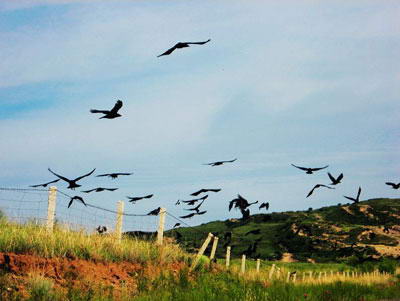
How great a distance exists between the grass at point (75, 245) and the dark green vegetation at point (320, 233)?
92.8 feet

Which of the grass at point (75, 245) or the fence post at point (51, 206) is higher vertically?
the fence post at point (51, 206)

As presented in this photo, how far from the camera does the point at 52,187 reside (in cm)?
1450

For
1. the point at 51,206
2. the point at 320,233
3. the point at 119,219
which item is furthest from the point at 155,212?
the point at 320,233

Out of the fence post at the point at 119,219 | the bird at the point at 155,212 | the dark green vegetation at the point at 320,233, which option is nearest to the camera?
the fence post at the point at 119,219

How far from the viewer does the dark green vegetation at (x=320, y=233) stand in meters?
51.5

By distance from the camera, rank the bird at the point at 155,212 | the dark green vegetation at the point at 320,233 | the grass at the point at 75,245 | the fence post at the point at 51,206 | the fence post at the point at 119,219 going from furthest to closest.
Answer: the dark green vegetation at the point at 320,233 < the bird at the point at 155,212 < the fence post at the point at 119,219 < the fence post at the point at 51,206 < the grass at the point at 75,245

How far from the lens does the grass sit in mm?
12242

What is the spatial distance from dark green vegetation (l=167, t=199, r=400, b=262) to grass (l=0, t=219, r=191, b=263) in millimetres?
28287

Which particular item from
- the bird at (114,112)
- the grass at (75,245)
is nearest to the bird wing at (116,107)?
the bird at (114,112)

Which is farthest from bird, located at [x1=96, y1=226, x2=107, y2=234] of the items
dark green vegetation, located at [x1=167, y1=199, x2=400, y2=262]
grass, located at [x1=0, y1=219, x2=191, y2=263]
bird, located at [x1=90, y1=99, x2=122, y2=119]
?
dark green vegetation, located at [x1=167, y1=199, x2=400, y2=262]

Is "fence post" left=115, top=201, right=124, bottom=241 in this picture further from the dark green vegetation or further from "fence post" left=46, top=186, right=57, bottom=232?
the dark green vegetation

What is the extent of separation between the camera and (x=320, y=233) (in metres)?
57.9

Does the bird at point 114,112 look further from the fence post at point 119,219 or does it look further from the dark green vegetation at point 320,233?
the dark green vegetation at point 320,233

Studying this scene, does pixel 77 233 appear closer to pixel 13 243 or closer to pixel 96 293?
pixel 13 243
